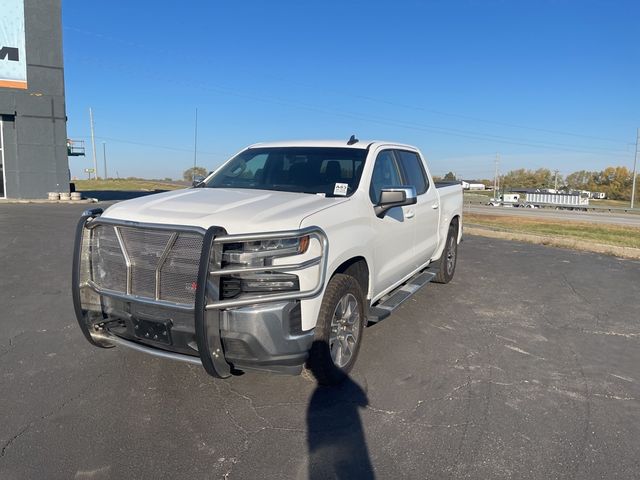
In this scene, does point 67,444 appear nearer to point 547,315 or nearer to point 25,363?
point 25,363

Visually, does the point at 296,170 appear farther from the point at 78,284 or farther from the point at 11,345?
the point at 11,345

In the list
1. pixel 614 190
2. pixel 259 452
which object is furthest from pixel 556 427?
pixel 614 190

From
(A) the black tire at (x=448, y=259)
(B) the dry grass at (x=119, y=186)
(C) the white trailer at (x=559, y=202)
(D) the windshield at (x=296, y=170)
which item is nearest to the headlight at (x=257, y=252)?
(D) the windshield at (x=296, y=170)

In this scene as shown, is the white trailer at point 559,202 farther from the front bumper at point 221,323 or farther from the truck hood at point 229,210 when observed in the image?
the front bumper at point 221,323

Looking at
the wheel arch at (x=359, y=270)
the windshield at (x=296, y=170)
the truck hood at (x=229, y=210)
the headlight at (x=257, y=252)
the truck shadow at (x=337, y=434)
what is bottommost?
the truck shadow at (x=337, y=434)

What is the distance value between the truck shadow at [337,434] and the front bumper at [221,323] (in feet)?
1.28

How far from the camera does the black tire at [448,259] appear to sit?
273 inches

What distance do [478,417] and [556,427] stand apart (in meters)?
0.50

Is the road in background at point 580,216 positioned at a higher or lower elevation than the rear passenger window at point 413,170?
lower

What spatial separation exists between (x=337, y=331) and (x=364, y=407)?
0.60m

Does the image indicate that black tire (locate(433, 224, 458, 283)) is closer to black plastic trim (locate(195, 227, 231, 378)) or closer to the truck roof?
the truck roof

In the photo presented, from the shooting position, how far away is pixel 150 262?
11.1 ft

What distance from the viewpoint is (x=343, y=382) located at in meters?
3.86

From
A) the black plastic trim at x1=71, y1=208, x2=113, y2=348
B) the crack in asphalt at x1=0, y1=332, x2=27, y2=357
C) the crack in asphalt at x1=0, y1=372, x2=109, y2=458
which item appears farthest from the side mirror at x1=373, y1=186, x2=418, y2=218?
the crack in asphalt at x1=0, y1=332, x2=27, y2=357
